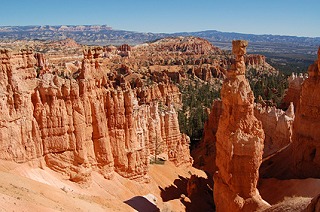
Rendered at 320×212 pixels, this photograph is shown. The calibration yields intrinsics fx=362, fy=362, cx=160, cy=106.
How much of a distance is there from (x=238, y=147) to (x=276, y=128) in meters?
17.3

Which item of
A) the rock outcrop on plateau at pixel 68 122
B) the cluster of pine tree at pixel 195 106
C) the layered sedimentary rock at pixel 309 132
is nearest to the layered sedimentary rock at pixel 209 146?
the cluster of pine tree at pixel 195 106

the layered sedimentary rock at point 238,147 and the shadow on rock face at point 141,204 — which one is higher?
the layered sedimentary rock at point 238,147

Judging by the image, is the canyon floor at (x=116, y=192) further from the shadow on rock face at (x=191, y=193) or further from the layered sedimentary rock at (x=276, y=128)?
A: the layered sedimentary rock at (x=276, y=128)

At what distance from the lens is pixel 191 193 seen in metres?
27.1

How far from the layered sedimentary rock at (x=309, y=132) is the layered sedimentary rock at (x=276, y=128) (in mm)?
7265

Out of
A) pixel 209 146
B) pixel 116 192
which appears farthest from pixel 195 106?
pixel 116 192

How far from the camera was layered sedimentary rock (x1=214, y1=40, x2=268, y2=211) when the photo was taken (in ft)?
59.3

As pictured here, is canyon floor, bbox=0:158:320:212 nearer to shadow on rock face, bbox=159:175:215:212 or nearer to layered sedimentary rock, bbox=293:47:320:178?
shadow on rock face, bbox=159:175:215:212

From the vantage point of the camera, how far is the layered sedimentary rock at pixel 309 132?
23938 mm

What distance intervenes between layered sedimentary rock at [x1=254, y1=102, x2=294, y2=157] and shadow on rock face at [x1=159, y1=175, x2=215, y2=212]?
7626 millimetres

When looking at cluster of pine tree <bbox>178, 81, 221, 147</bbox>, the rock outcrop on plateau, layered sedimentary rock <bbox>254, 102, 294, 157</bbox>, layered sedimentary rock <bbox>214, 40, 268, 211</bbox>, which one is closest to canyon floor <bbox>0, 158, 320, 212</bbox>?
the rock outcrop on plateau

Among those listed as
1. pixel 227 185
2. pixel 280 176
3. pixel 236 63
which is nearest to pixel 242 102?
pixel 236 63

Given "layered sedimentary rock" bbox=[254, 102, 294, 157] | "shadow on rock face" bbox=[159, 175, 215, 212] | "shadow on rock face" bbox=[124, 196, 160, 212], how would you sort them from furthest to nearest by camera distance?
"layered sedimentary rock" bbox=[254, 102, 294, 157], "shadow on rock face" bbox=[159, 175, 215, 212], "shadow on rock face" bbox=[124, 196, 160, 212]

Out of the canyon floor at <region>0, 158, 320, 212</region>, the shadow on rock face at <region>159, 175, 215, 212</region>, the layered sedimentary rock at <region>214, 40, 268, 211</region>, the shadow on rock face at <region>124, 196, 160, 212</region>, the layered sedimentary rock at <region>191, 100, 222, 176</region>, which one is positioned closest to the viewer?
the canyon floor at <region>0, 158, 320, 212</region>
